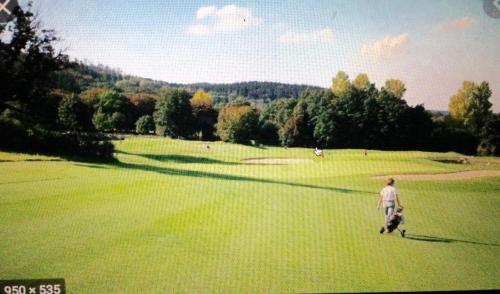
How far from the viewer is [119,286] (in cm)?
351

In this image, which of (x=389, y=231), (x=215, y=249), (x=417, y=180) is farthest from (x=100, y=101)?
(x=417, y=180)

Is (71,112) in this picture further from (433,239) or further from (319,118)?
(433,239)

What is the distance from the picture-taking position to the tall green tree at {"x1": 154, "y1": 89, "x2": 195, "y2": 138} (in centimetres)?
629

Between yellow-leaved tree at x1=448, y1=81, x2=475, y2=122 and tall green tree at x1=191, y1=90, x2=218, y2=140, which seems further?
tall green tree at x1=191, y1=90, x2=218, y2=140

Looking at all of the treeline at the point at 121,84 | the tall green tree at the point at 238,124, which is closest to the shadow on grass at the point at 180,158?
the tall green tree at the point at 238,124

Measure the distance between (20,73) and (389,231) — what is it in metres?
5.70

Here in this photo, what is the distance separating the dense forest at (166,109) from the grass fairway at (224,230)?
39cm

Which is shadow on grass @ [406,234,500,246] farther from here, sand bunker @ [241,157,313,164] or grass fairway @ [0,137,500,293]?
sand bunker @ [241,157,313,164]

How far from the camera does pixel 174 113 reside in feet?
23.1

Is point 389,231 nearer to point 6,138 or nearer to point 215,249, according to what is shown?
point 215,249

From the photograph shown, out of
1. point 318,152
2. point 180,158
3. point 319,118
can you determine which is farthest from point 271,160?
point 180,158

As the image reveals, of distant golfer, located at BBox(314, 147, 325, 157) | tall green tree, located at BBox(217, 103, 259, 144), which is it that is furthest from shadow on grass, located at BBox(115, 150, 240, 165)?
distant golfer, located at BBox(314, 147, 325, 157)

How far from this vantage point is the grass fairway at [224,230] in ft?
12.3

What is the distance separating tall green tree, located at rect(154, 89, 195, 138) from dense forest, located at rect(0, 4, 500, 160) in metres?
0.02
